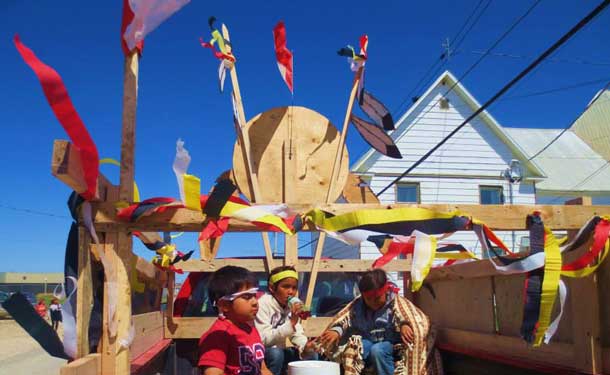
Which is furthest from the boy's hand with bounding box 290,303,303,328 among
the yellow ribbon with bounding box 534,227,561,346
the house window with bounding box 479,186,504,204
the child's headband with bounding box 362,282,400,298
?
the house window with bounding box 479,186,504,204

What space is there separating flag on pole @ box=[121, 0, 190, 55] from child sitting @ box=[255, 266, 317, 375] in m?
1.81

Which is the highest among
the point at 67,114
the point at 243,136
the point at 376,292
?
the point at 243,136

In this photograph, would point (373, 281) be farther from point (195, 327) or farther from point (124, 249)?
point (195, 327)

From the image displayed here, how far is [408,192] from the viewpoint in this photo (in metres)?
17.1

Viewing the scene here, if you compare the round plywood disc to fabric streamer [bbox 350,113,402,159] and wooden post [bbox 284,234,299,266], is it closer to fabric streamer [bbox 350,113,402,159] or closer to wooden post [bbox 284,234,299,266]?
fabric streamer [bbox 350,113,402,159]

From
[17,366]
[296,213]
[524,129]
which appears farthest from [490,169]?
[296,213]

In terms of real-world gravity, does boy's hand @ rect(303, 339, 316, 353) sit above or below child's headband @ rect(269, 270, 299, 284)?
below

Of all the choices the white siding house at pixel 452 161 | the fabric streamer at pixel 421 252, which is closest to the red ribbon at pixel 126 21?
the fabric streamer at pixel 421 252

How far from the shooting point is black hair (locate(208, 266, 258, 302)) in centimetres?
296

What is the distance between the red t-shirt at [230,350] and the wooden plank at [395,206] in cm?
50

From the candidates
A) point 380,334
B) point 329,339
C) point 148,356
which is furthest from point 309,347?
point 148,356

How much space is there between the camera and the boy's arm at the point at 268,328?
3.64 meters

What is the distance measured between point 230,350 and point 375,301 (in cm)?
150

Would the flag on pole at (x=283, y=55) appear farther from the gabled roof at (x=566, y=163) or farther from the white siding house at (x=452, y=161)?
the gabled roof at (x=566, y=163)
